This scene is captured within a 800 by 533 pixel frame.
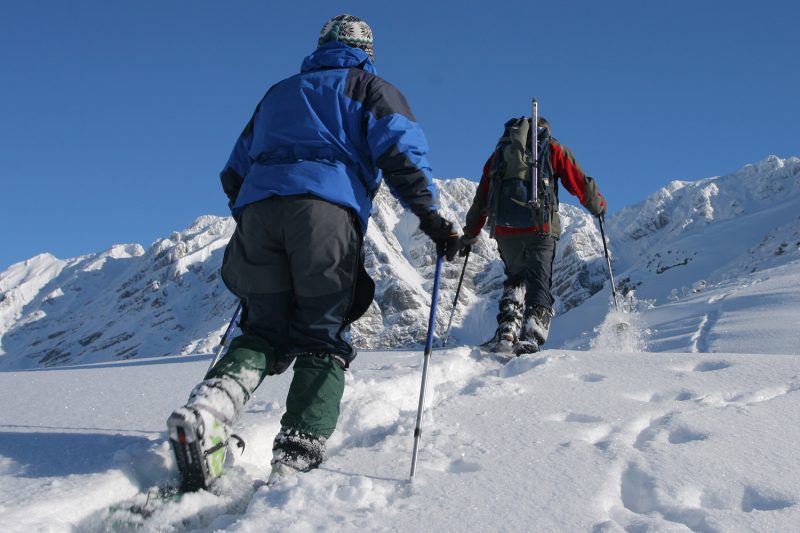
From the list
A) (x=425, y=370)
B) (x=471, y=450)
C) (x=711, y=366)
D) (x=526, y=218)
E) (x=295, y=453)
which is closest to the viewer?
(x=295, y=453)

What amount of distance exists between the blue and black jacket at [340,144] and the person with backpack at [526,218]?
2561 mm

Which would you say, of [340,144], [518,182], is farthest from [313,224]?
[518,182]

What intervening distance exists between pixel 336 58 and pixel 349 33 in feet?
0.82

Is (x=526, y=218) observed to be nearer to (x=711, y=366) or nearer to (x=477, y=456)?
(x=711, y=366)

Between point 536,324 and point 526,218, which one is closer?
point 536,324

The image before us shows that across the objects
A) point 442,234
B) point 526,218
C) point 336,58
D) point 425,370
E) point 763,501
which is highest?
point 336,58

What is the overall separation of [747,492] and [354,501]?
54.2 inches

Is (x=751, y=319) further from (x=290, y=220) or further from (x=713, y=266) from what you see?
(x=713, y=266)

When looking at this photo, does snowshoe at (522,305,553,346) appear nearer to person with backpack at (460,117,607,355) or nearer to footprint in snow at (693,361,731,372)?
person with backpack at (460,117,607,355)

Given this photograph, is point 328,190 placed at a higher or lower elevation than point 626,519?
higher

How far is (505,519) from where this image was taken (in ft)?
7.02

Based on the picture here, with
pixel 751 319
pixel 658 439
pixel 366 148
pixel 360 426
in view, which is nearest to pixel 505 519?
pixel 658 439

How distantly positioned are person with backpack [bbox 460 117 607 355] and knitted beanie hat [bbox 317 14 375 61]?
2.43 metres

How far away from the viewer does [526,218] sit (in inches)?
225
